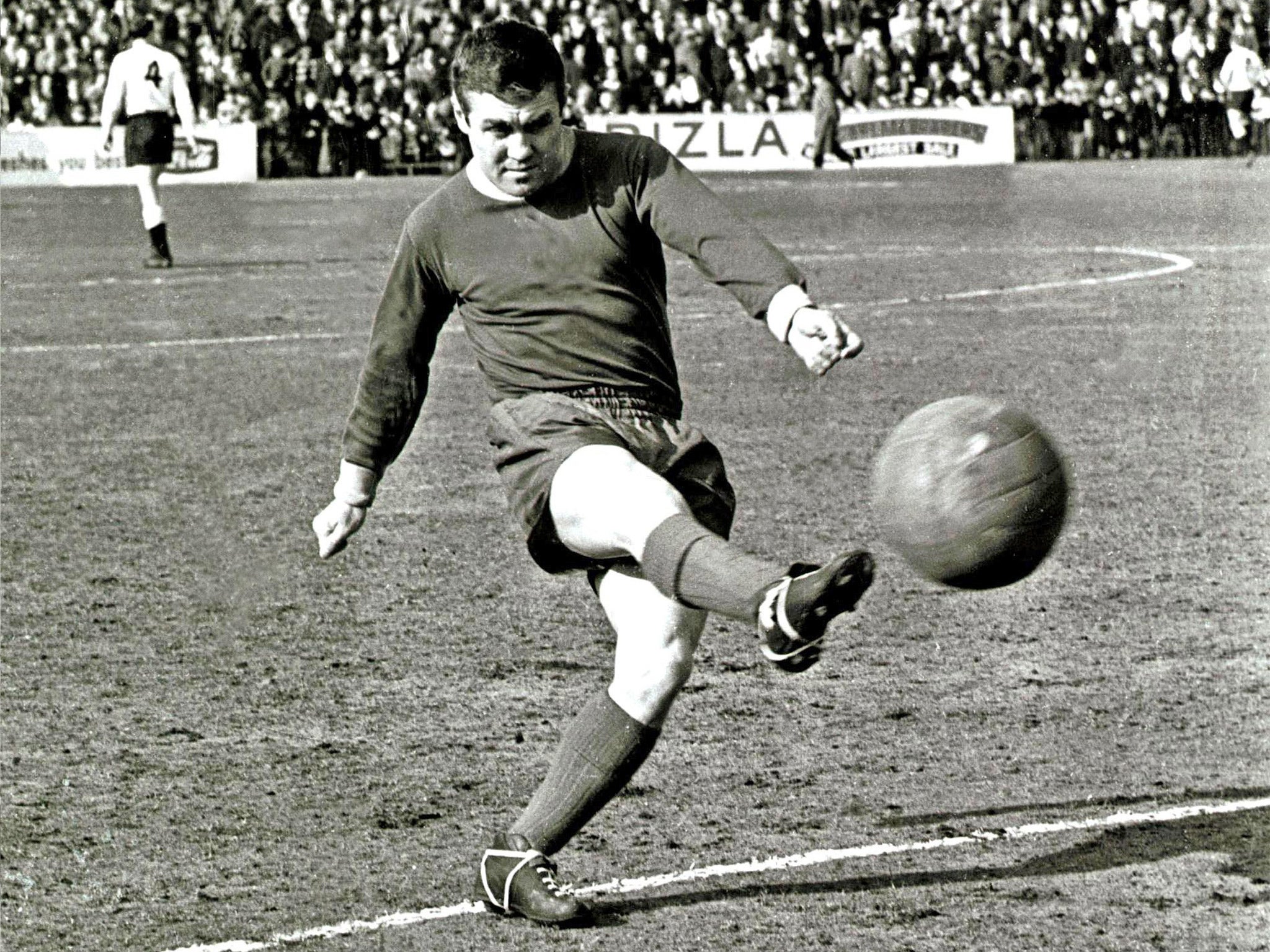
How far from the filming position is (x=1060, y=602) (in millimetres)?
7371

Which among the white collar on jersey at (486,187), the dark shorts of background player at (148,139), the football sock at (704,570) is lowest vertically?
the dark shorts of background player at (148,139)

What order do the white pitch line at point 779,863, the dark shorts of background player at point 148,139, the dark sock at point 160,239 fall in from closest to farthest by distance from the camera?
the white pitch line at point 779,863 < the dark sock at point 160,239 < the dark shorts of background player at point 148,139

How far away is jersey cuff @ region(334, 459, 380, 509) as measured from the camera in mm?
4883

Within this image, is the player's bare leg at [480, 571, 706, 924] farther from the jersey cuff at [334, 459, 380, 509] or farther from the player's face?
the player's face

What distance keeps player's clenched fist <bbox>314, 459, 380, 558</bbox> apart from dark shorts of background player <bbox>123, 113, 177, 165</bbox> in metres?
14.6

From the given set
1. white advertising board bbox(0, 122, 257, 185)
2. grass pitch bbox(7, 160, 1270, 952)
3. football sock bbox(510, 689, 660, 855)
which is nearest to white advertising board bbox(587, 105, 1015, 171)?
white advertising board bbox(0, 122, 257, 185)

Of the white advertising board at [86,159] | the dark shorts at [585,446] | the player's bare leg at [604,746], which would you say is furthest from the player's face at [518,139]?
the white advertising board at [86,159]

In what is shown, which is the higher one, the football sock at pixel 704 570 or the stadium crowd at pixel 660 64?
the football sock at pixel 704 570

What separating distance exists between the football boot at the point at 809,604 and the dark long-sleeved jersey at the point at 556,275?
95 centimetres

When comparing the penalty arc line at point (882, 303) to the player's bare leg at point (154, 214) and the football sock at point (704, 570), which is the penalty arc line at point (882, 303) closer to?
the player's bare leg at point (154, 214)

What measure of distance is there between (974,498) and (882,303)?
11.4 metres

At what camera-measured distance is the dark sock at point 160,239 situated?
18812mm

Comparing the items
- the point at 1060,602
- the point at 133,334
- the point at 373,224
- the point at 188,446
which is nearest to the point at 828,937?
the point at 1060,602

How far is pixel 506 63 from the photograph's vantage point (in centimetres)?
450
